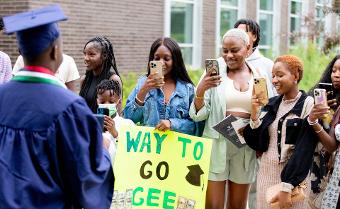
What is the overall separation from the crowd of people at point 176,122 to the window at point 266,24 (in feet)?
39.4

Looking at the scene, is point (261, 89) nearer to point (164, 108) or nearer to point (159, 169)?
point (164, 108)

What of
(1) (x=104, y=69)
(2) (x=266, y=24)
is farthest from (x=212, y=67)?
(2) (x=266, y=24)

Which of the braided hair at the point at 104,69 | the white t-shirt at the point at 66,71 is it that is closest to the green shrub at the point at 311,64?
the white t-shirt at the point at 66,71

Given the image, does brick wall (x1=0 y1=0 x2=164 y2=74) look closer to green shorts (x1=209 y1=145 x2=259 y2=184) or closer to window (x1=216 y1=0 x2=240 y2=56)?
window (x1=216 y1=0 x2=240 y2=56)

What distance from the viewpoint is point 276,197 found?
4680 millimetres

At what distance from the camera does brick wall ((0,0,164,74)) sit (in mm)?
10562

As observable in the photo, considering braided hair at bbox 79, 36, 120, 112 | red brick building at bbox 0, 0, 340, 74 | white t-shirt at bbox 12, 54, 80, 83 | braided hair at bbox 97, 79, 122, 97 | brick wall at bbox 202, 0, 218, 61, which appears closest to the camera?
braided hair at bbox 97, 79, 122, 97

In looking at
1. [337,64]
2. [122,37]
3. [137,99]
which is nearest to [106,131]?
[137,99]

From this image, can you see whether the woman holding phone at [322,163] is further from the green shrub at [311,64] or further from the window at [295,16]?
the window at [295,16]

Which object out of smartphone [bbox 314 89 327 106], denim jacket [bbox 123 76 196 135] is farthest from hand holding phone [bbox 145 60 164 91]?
smartphone [bbox 314 89 327 106]

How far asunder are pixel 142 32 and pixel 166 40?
810 cm

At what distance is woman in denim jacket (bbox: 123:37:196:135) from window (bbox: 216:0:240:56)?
1046cm

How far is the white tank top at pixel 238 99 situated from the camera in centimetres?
521

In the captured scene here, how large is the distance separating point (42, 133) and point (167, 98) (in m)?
2.38
